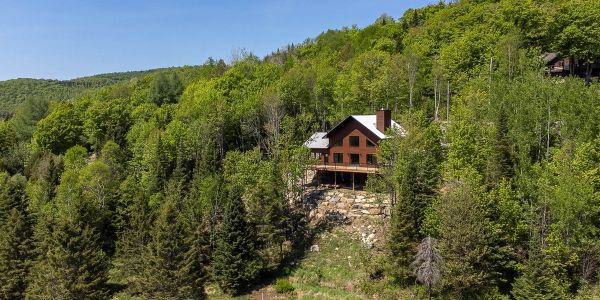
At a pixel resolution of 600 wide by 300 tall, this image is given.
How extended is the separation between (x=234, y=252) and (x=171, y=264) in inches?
217

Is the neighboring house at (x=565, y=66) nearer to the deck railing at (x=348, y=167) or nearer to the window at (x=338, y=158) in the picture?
the deck railing at (x=348, y=167)

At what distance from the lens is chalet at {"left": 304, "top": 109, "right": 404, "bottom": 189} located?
153ft

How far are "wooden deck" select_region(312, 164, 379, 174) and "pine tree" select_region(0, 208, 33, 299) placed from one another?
29.9 meters

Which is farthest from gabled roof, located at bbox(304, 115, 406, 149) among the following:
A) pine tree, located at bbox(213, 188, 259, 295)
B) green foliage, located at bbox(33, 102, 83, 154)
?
green foliage, located at bbox(33, 102, 83, 154)

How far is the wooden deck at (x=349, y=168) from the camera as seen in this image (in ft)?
151

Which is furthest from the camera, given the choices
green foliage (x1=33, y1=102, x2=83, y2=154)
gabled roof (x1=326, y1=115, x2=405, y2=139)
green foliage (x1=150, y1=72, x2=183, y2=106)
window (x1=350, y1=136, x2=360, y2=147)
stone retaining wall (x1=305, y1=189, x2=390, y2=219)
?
green foliage (x1=150, y1=72, x2=183, y2=106)

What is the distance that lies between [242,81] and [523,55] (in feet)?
137

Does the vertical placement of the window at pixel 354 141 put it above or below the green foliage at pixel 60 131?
below

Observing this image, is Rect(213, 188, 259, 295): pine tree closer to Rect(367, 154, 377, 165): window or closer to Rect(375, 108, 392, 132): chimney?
Rect(367, 154, 377, 165): window

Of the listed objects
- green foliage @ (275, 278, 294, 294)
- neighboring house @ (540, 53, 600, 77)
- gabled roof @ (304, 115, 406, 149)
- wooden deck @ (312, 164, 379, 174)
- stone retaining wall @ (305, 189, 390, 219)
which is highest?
neighboring house @ (540, 53, 600, 77)

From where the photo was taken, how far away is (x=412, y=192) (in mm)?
33781

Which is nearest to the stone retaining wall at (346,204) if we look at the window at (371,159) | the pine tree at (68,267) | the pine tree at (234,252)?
the window at (371,159)

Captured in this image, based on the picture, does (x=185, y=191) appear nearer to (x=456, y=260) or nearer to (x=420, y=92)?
(x=456, y=260)

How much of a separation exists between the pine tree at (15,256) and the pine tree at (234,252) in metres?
17.5
